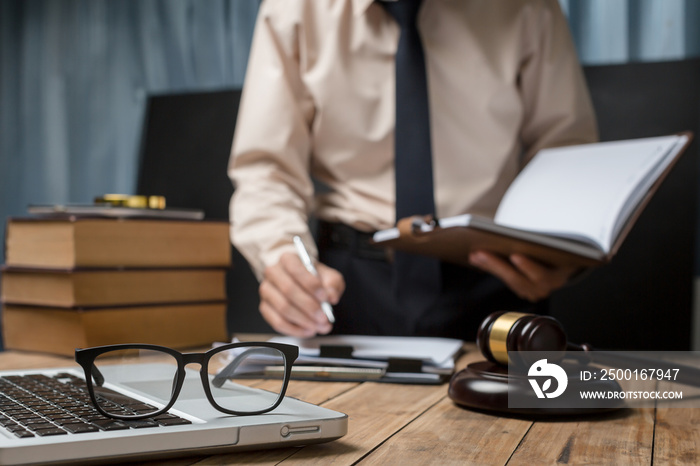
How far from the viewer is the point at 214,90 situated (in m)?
2.03

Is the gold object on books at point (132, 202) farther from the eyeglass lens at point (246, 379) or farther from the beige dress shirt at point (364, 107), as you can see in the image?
the eyeglass lens at point (246, 379)

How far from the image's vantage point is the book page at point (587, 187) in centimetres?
93

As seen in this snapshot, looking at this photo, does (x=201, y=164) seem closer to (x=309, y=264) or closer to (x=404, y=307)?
(x=404, y=307)

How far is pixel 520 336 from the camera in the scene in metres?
0.64

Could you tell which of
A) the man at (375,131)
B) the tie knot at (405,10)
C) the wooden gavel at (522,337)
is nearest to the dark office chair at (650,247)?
the man at (375,131)

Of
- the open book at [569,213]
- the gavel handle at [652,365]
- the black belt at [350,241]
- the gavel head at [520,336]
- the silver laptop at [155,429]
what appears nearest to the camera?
the silver laptop at [155,429]

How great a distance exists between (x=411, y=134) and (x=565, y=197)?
0.33 meters

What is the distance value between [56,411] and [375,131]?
91 cm

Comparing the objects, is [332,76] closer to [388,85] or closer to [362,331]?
[388,85]

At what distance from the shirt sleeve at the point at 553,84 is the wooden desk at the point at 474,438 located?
0.87 metres

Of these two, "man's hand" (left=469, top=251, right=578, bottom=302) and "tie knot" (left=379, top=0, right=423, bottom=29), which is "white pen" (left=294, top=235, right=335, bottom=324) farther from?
"tie knot" (left=379, top=0, right=423, bottom=29)

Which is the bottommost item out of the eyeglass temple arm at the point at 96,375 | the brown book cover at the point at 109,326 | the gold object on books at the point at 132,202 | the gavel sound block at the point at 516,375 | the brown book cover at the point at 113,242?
the brown book cover at the point at 109,326

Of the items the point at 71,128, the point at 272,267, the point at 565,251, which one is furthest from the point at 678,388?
the point at 71,128

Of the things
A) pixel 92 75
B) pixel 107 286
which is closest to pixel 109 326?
pixel 107 286
